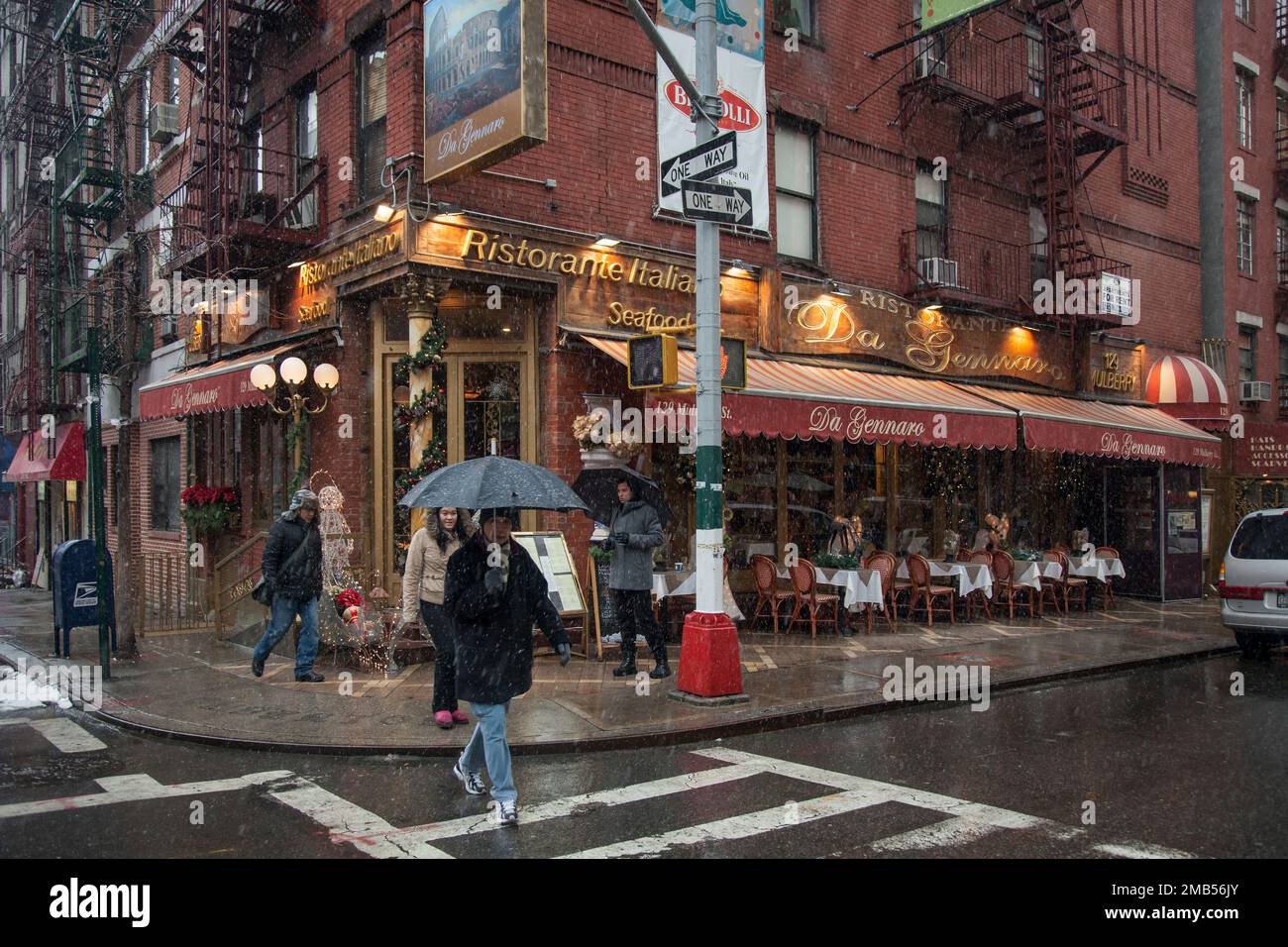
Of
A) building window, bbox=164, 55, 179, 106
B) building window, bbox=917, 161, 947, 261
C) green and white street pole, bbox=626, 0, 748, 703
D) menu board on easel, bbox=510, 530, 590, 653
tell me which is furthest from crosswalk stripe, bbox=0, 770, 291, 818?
building window, bbox=164, 55, 179, 106

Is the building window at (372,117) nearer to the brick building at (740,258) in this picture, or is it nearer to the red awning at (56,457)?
the brick building at (740,258)

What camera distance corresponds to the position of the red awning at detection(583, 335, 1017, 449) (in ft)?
39.4

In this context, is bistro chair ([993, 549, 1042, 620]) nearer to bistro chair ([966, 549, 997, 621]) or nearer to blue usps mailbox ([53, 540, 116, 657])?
bistro chair ([966, 549, 997, 621])

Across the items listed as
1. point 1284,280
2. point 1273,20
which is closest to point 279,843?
point 1284,280

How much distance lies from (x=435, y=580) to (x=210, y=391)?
667 centimetres

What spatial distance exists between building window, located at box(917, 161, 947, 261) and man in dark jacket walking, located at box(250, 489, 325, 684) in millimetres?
10929

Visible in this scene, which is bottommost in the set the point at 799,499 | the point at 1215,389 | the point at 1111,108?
the point at 799,499

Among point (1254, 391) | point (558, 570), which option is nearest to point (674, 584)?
point (558, 570)

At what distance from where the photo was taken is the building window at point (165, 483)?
1847 centimetres

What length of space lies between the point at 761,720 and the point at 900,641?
191 inches

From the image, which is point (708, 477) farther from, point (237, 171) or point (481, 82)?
point (237, 171)

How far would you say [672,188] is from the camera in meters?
8.95
